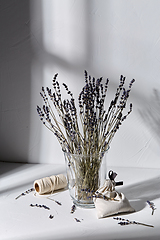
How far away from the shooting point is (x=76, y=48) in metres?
1.31

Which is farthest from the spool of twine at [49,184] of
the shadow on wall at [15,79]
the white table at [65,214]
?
the shadow on wall at [15,79]

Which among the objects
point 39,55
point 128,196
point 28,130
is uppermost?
point 39,55

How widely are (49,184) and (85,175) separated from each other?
0.18 metres

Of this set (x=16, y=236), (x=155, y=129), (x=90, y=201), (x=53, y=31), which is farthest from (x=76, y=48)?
(x=16, y=236)

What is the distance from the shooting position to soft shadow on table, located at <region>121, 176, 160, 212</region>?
109 cm

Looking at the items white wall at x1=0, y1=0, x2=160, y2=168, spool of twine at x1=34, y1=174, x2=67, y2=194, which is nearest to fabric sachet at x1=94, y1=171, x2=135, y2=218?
spool of twine at x1=34, y1=174, x2=67, y2=194

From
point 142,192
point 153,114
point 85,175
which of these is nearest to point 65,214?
point 85,175

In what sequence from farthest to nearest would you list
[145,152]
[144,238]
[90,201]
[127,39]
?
1. [145,152]
2. [127,39]
3. [90,201]
4. [144,238]

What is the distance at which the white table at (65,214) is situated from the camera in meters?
0.91

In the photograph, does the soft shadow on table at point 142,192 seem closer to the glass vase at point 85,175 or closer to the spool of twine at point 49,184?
the glass vase at point 85,175

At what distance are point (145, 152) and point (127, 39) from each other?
1.67 ft

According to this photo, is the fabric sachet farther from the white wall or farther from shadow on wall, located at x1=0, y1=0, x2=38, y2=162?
shadow on wall, located at x1=0, y1=0, x2=38, y2=162

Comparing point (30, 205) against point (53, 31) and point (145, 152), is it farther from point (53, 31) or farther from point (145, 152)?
point (53, 31)

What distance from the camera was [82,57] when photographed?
1.31 m
